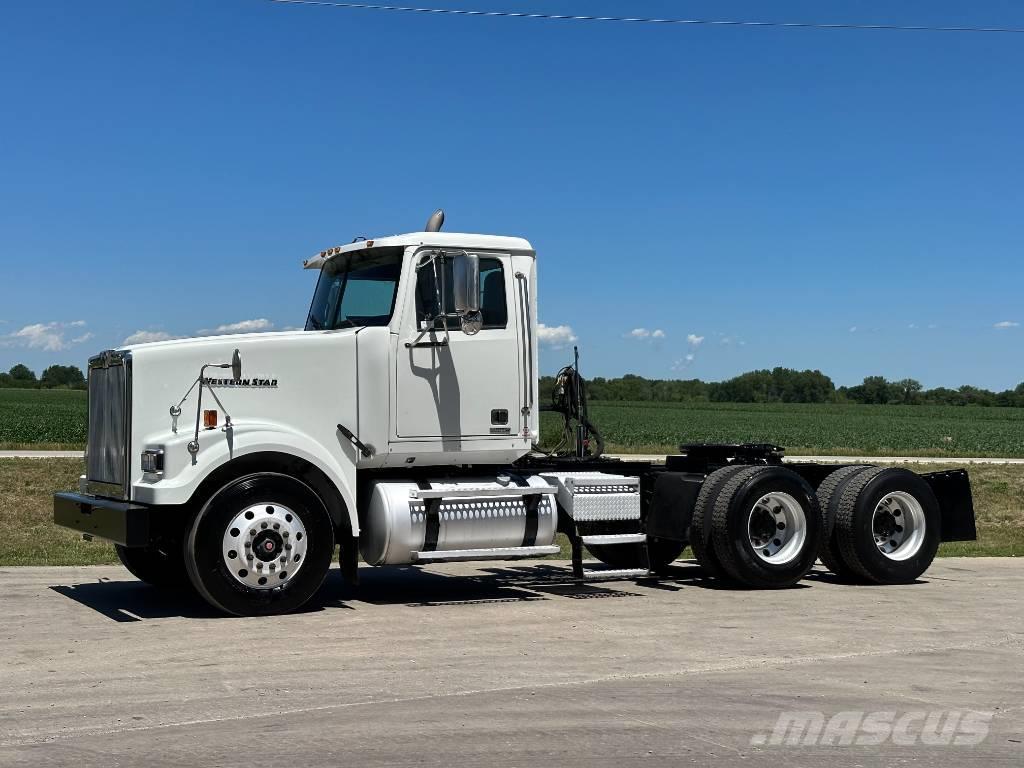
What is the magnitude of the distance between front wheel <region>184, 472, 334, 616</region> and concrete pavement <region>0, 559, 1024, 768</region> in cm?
22

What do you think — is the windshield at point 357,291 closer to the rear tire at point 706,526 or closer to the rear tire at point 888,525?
the rear tire at point 706,526

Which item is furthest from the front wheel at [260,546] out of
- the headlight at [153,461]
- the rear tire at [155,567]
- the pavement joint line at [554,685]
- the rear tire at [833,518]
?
the rear tire at [833,518]

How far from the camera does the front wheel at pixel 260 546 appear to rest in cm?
1033

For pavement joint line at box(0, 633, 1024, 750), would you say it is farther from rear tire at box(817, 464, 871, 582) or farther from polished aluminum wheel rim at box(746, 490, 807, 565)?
rear tire at box(817, 464, 871, 582)

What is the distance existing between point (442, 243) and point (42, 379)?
116832 millimetres

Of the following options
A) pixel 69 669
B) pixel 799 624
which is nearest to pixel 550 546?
pixel 799 624

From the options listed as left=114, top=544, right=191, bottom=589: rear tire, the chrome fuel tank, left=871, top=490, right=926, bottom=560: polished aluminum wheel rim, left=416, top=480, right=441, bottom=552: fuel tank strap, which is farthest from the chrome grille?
left=871, top=490, right=926, bottom=560: polished aluminum wheel rim

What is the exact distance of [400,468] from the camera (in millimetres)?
11812

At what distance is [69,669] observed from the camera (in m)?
8.29

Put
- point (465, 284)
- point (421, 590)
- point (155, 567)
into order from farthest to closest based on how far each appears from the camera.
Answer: point (421, 590), point (155, 567), point (465, 284)

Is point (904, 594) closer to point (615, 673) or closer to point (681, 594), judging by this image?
point (681, 594)

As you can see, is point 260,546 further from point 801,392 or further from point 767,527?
point 801,392

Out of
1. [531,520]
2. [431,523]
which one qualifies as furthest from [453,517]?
[531,520]

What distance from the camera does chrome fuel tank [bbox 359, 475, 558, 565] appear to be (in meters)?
11.2
